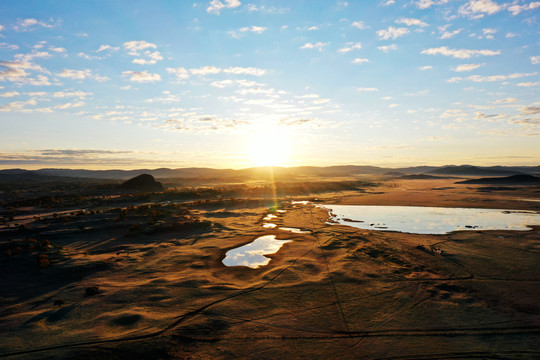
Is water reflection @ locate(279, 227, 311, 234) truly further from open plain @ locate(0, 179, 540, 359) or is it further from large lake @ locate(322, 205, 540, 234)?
large lake @ locate(322, 205, 540, 234)

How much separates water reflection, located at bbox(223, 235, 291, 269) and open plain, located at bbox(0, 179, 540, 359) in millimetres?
420

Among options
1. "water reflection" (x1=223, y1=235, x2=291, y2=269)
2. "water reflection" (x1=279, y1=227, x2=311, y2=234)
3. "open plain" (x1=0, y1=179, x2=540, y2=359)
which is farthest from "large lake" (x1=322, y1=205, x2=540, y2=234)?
"water reflection" (x1=223, y1=235, x2=291, y2=269)

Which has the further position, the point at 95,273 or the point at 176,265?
the point at 176,265

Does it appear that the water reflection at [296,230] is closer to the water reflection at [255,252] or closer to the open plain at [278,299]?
the water reflection at [255,252]

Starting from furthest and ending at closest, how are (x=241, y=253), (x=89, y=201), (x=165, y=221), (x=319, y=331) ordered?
(x=89, y=201), (x=165, y=221), (x=241, y=253), (x=319, y=331)

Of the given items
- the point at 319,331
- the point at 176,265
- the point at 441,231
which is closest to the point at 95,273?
the point at 176,265

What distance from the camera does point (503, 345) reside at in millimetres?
5695

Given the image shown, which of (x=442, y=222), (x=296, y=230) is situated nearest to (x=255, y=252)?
(x=296, y=230)

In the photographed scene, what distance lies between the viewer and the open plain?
Answer: 5719 mm

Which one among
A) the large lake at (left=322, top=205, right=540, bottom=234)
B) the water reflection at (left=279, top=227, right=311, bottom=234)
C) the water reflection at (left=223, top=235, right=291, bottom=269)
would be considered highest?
the water reflection at (left=279, top=227, right=311, bottom=234)

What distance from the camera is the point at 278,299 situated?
25.9 ft

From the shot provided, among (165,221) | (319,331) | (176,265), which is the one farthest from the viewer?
(165,221)

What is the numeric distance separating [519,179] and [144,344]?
92.0 meters

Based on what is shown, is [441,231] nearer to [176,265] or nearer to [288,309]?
[288,309]
